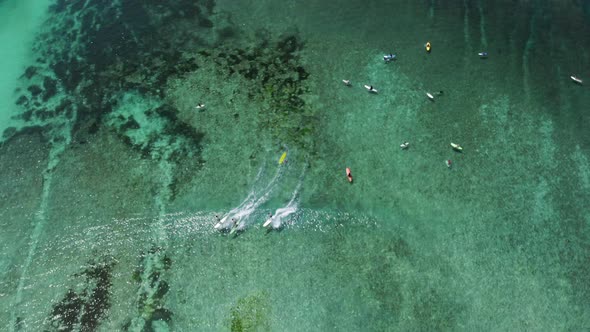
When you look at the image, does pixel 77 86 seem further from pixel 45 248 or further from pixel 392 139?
pixel 392 139

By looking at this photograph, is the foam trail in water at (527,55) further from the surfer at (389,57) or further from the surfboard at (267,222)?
the surfboard at (267,222)

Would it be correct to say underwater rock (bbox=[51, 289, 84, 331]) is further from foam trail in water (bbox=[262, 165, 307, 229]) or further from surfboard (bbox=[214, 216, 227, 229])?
foam trail in water (bbox=[262, 165, 307, 229])

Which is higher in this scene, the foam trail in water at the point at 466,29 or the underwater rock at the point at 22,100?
the underwater rock at the point at 22,100

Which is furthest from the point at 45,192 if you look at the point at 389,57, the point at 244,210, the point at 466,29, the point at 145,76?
the point at 466,29

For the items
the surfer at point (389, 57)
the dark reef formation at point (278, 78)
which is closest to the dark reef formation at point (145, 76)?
the dark reef formation at point (278, 78)

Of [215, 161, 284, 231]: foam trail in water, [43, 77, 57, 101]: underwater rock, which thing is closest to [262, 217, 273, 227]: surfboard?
[215, 161, 284, 231]: foam trail in water

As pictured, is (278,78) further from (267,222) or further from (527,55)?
(527,55)

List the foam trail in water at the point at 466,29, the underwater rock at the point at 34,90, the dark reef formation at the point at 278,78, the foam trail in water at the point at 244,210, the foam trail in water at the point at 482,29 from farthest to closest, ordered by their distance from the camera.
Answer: the underwater rock at the point at 34,90
the foam trail in water at the point at 482,29
the foam trail in water at the point at 466,29
the dark reef formation at the point at 278,78
the foam trail in water at the point at 244,210
